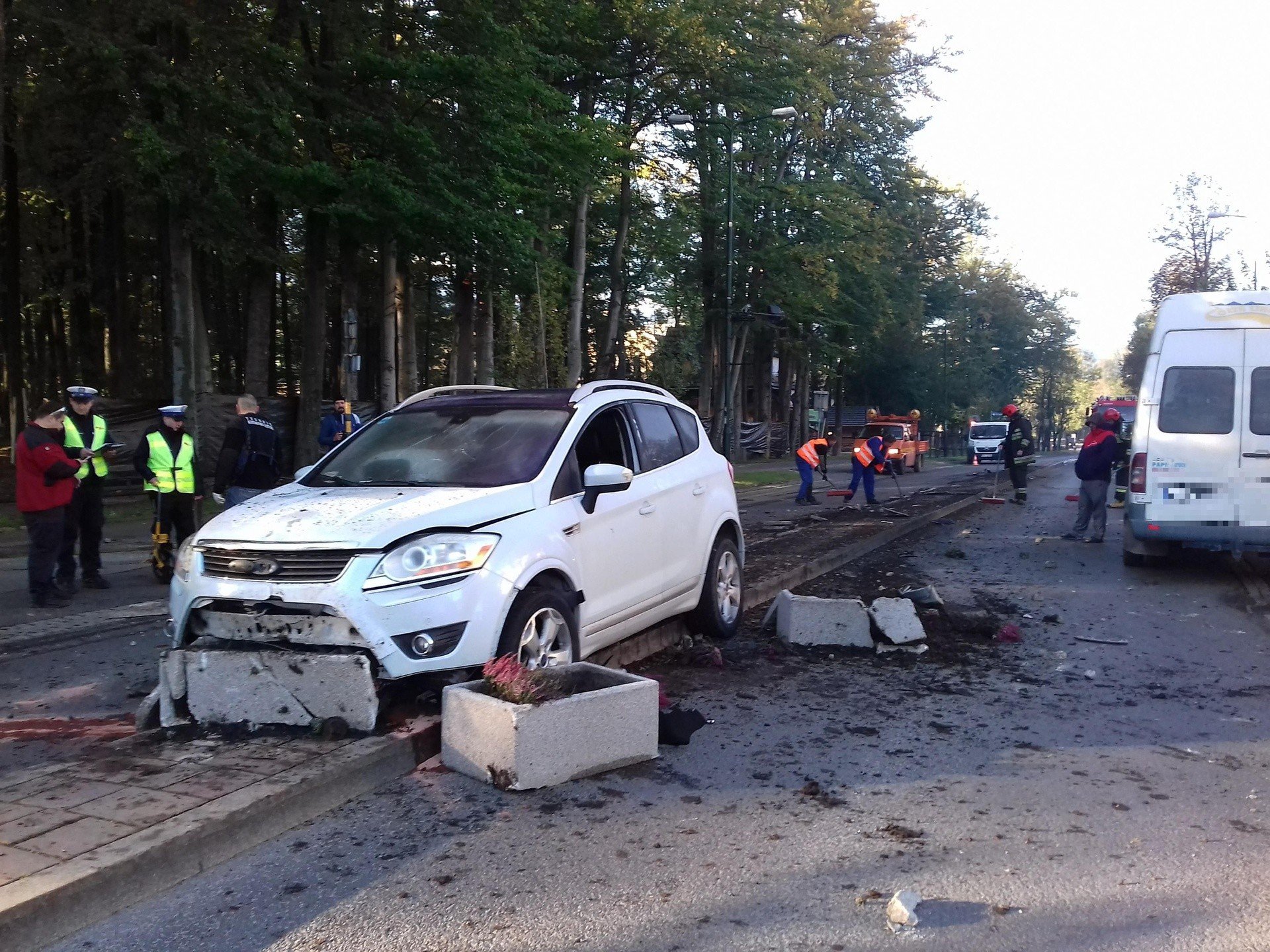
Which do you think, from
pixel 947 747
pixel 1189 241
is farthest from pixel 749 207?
pixel 947 747

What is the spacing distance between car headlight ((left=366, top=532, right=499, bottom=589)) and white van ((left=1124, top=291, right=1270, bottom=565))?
331 inches

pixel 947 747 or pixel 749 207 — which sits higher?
pixel 749 207

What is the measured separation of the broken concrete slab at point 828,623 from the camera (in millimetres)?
7824

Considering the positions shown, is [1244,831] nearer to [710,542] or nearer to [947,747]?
[947,747]

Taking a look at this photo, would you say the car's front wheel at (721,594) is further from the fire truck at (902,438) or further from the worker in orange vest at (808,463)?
A: the fire truck at (902,438)

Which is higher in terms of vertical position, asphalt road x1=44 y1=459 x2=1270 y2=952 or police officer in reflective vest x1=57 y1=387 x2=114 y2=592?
police officer in reflective vest x1=57 y1=387 x2=114 y2=592

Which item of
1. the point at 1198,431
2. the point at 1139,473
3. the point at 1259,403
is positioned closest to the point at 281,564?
the point at 1139,473

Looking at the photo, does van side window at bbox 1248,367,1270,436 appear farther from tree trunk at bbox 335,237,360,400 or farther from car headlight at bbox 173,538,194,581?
tree trunk at bbox 335,237,360,400

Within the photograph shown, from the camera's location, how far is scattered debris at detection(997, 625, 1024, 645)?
27.1 ft

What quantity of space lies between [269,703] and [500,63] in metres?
17.1

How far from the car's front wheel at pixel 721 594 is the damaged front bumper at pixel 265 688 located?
10.1 ft

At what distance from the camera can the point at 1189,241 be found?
55.2m

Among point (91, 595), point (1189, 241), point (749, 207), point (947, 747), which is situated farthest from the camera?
point (1189, 241)

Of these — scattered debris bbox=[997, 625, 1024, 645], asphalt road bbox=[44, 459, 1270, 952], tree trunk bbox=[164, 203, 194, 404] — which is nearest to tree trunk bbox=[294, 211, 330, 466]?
tree trunk bbox=[164, 203, 194, 404]
